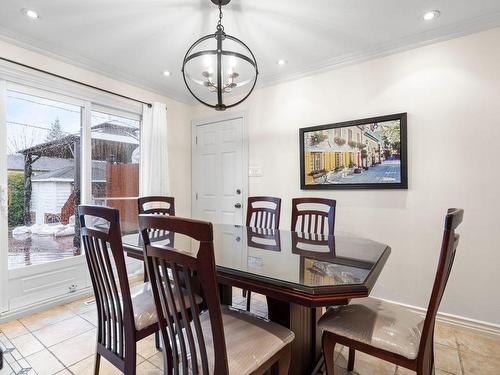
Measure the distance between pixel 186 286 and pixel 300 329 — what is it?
0.90 metres

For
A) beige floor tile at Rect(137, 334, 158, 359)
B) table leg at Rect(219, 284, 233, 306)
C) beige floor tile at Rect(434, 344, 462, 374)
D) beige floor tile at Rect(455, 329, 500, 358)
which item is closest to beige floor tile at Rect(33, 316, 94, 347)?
beige floor tile at Rect(137, 334, 158, 359)

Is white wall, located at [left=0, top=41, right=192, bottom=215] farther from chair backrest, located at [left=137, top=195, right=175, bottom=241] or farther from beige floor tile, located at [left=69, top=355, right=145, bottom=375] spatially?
beige floor tile, located at [left=69, top=355, right=145, bottom=375]

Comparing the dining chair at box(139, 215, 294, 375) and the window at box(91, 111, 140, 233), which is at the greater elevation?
the window at box(91, 111, 140, 233)

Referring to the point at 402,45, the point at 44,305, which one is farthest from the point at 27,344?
the point at 402,45

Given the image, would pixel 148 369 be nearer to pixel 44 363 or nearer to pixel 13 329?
pixel 44 363

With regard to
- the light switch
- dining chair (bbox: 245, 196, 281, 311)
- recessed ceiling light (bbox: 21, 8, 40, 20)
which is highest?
recessed ceiling light (bbox: 21, 8, 40, 20)

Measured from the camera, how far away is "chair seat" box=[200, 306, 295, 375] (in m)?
1.05

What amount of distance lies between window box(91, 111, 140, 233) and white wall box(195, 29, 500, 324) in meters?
2.26

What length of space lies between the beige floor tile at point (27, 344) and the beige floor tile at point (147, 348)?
70cm

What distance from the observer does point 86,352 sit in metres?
1.88

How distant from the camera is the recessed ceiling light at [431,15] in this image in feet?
6.72

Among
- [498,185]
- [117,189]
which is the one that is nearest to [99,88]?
[117,189]

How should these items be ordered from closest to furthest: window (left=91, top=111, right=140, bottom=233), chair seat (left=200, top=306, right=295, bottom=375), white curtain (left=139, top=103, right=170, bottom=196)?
1. chair seat (left=200, top=306, right=295, bottom=375)
2. window (left=91, top=111, right=140, bottom=233)
3. white curtain (left=139, top=103, right=170, bottom=196)

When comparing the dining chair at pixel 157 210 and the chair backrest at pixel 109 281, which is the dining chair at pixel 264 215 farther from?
the chair backrest at pixel 109 281
